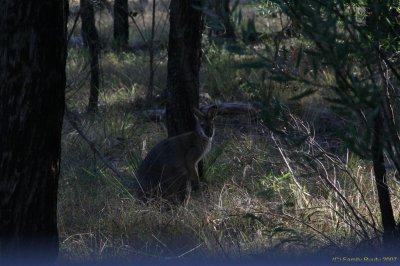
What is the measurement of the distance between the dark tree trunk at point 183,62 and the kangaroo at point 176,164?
9.2 inches

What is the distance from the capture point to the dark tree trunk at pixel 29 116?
4.22 metres

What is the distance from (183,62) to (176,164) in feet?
3.29

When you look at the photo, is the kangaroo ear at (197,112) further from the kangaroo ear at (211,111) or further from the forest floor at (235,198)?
the forest floor at (235,198)

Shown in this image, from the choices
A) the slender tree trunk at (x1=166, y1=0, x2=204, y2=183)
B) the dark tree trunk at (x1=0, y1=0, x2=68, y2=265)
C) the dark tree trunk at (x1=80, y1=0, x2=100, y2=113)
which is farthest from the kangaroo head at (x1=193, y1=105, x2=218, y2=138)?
the dark tree trunk at (x1=80, y1=0, x2=100, y2=113)

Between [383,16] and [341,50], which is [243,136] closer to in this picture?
[383,16]

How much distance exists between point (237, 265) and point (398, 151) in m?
1.32

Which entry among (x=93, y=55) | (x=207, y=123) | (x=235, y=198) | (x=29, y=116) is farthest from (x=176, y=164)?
(x=93, y=55)

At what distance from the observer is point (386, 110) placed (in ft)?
13.1

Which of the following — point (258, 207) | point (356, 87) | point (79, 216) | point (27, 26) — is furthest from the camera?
point (79, 216)

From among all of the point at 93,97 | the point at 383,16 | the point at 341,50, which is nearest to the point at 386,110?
the point at 383,16

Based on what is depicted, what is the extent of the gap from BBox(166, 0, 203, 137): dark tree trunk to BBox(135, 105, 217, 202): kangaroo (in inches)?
9.2

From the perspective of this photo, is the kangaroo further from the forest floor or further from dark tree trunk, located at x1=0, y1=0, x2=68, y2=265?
dark tree trunk, located at x1=0, y1=0, x2=68, y2=265

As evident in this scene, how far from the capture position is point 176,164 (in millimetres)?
6887

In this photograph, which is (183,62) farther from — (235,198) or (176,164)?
(235,198)
